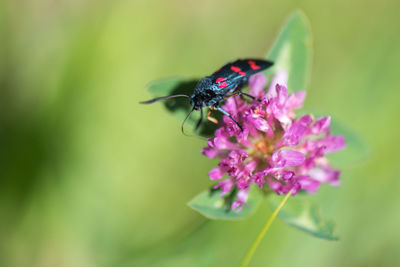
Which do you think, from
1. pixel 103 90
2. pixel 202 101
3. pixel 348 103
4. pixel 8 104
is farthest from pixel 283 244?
pixel 8 104

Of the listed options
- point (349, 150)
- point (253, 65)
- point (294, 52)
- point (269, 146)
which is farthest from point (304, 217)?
point (294, 52)

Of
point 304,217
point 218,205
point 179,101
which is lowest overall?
point 218,205

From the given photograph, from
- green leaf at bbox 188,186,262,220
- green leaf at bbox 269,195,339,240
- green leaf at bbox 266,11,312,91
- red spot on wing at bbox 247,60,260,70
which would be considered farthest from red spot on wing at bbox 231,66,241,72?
green leaf at bbox 269,195,339,240

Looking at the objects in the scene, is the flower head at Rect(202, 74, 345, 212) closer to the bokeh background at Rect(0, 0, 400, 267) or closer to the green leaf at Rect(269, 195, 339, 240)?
the green leaf at Rect(269, 195, 339, 240)

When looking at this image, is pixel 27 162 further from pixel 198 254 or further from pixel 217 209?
pixel 217 209

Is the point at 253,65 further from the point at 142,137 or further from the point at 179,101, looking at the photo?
the point at 142,137

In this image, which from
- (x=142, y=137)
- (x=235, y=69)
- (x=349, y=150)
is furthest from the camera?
(x=142, y=137)

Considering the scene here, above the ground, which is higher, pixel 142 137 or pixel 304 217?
pixel 304 217
